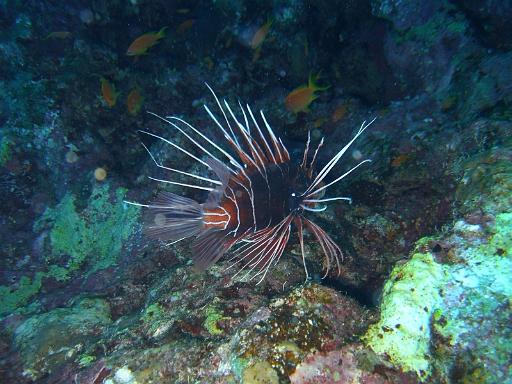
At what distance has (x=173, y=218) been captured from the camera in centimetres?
271

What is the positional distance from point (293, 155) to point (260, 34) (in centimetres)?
188

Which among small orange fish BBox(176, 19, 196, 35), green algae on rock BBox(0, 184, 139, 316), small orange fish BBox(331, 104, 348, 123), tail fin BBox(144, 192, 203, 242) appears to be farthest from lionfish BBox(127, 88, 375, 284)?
small orange fish BBox(176, 19, 196, 35)

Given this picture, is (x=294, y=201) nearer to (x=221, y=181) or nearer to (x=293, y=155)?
(x=221, y=181)

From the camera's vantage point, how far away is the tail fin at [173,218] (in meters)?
2.66

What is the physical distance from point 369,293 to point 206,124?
10.2 ft

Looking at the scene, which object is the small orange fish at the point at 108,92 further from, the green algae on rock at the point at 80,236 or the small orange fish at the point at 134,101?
the green algae on rock at the point at 80,236

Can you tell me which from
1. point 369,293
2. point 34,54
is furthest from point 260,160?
point 34,54

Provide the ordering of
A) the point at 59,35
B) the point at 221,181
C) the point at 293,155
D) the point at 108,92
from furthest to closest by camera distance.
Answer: the point at 59,35 < the point at 108,92 < the point at 293,155 < the point at 221,181

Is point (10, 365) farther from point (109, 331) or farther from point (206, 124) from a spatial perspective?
point (206, 124)

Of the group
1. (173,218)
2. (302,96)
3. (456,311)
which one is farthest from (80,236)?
(456,311)

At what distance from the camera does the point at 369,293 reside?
3.03m

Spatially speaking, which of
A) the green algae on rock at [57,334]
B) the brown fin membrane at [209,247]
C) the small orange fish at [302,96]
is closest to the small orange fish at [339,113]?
the small orange fish at [302,96]

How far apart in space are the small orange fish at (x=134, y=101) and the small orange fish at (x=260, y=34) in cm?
187

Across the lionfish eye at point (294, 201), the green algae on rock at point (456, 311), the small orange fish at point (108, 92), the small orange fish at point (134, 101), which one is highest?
the small orange fish at point (108, 92)
